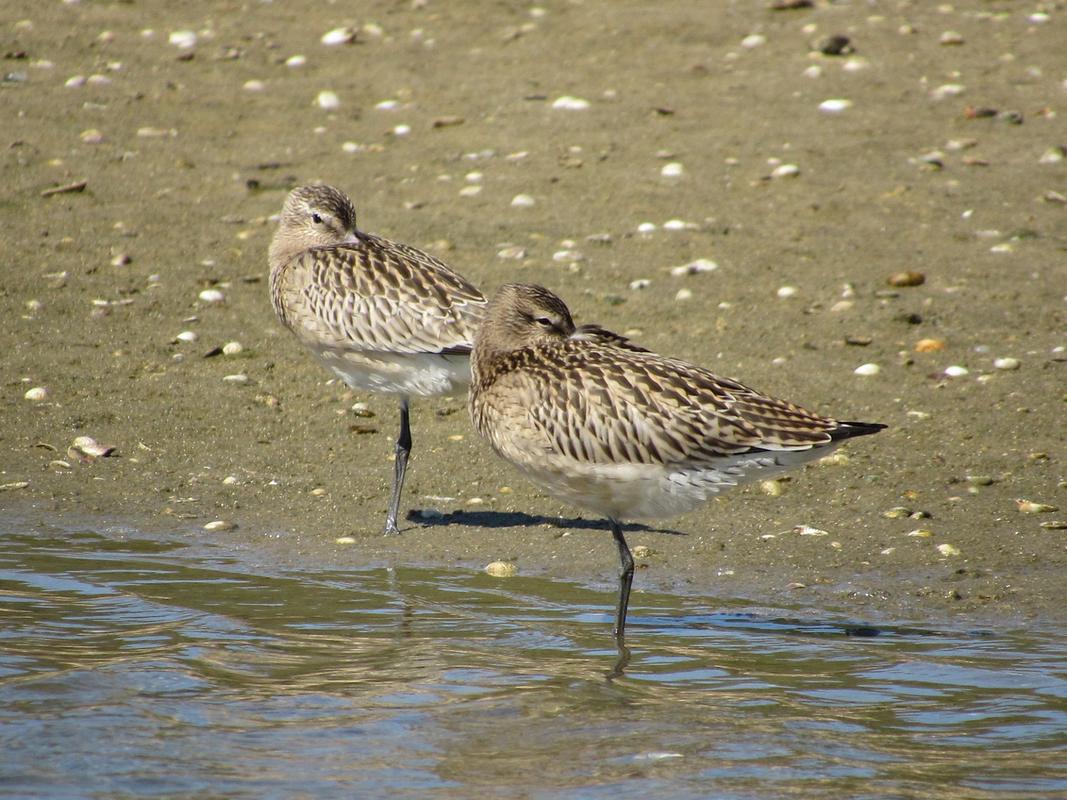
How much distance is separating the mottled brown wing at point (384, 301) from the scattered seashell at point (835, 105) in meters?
Answer: 5.56

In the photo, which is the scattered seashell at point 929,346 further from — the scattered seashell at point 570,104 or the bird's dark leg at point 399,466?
the scattered seashell at point 570,104

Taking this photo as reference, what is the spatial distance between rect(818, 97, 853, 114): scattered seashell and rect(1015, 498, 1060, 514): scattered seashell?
6259 mm

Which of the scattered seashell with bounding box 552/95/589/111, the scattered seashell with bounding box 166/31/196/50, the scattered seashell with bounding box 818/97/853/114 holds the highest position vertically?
the scattered seashell with bounding box 818/97/853/114

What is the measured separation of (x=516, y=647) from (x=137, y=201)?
7228 millimetres

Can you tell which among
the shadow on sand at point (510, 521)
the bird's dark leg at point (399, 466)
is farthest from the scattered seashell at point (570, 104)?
the shadow on sand at point (510, 521)

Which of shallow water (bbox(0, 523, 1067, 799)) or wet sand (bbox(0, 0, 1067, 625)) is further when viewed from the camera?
wet sand (bbox(0, 0, 1067, 625))

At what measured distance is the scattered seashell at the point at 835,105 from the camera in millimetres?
13719

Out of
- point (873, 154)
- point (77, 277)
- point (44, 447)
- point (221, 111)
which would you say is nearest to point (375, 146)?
point (221, 111)

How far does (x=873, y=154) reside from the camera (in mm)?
12867

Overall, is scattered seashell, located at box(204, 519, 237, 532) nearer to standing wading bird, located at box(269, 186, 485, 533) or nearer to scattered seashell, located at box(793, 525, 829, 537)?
standing wading bird, located at box(269, 186, 485, 533)

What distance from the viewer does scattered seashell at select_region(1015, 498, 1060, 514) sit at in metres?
8.14

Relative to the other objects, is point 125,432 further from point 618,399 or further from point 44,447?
point 618,399

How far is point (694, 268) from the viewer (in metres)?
11.4

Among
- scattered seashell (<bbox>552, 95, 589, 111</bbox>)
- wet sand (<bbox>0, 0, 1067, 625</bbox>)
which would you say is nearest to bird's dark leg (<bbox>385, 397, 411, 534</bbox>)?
wet sand (<bbox>0, 0, 1067, 625</bbox>)
